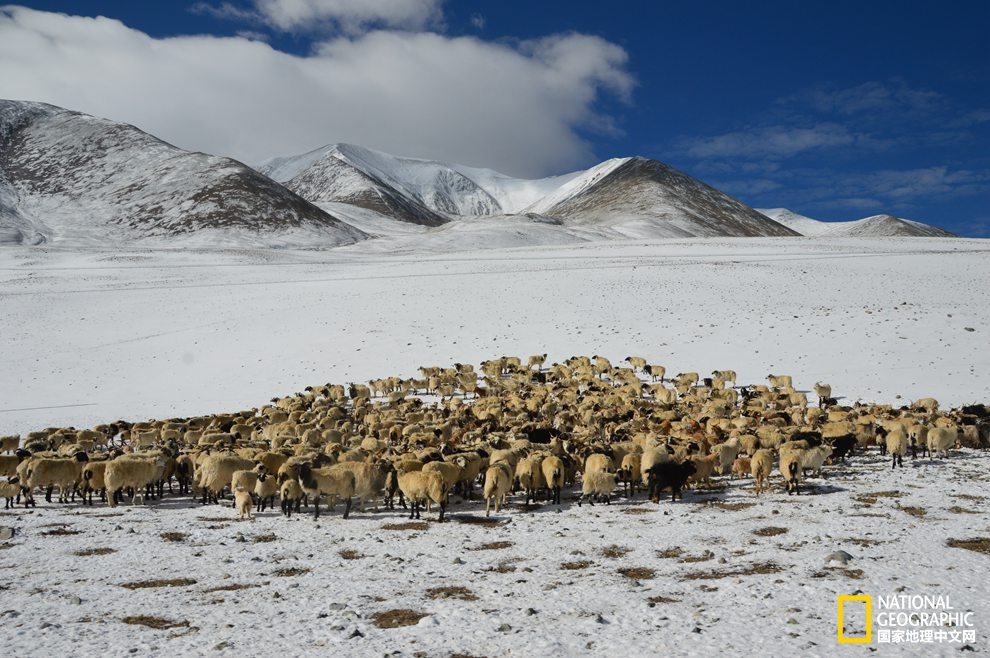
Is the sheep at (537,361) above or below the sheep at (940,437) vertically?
above

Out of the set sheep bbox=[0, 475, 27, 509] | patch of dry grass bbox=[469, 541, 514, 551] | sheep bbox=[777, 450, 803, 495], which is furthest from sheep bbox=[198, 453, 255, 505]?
sheep bbox=[777, 450, 803, 495]

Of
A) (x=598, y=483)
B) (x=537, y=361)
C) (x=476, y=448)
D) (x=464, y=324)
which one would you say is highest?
(x=464, y=324)

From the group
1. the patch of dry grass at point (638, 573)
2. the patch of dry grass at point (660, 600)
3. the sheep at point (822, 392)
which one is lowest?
the patch of dry grass at point (638, 573)

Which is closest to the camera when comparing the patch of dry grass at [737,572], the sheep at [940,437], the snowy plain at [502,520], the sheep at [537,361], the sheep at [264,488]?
the snowy plain at [502,520]

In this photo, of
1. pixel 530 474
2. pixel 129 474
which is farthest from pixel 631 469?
pixel 129 474

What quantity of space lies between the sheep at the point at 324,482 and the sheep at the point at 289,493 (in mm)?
251

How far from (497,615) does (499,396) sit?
19.7 m

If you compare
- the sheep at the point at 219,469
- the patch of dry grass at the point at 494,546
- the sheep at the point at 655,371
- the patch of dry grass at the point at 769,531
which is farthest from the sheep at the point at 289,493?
the sheep at the point at 655,371

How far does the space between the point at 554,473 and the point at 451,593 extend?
19.1ft

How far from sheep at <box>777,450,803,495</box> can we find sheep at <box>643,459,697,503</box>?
1.89 metres

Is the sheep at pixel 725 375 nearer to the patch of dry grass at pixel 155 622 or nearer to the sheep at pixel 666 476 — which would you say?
the sheep at pixel 666 476

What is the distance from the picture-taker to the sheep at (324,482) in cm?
1362

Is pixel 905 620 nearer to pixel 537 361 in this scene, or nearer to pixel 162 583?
pixel 162 583

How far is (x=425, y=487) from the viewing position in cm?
1319
